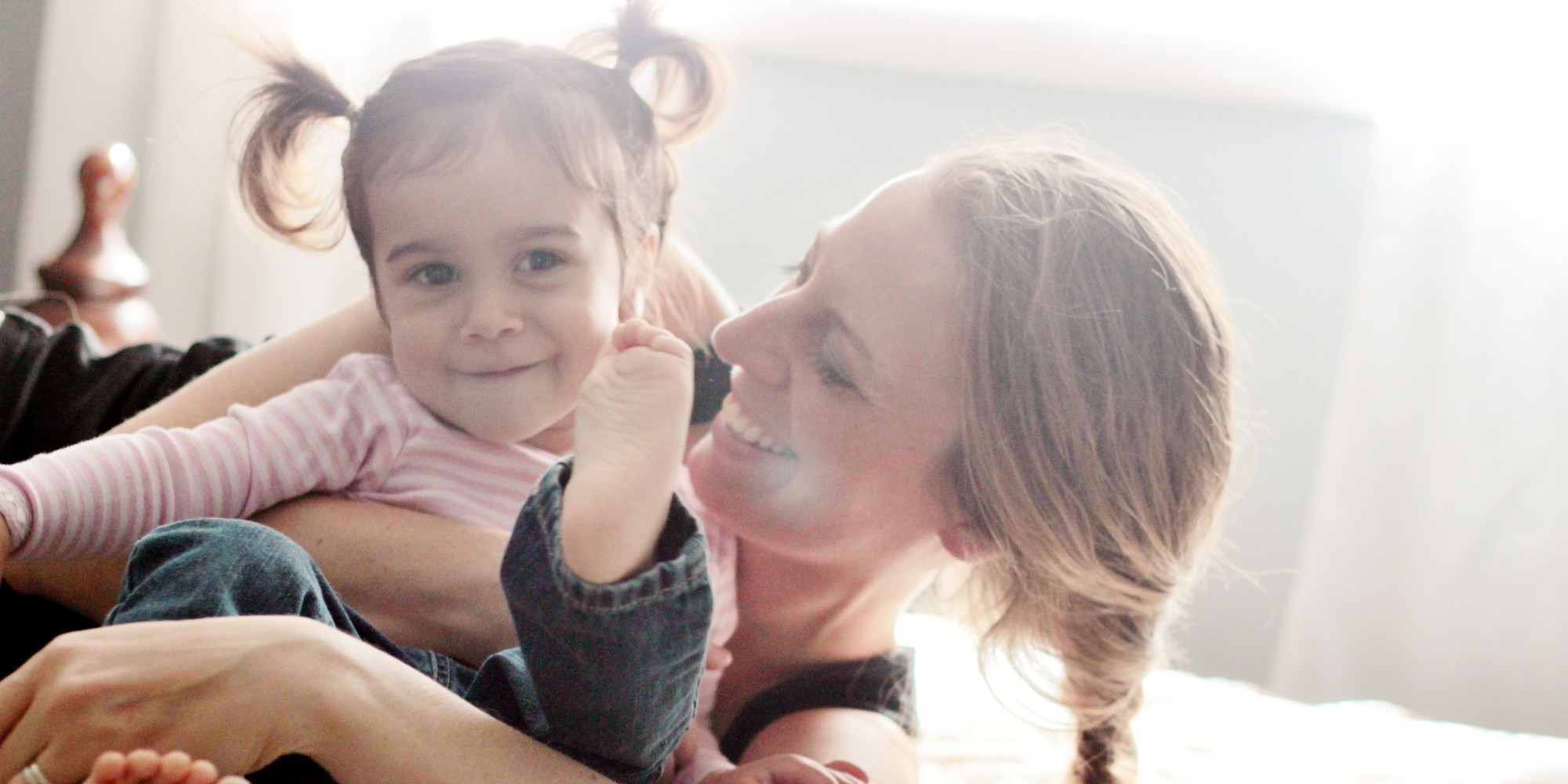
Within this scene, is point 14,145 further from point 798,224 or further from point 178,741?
point 178,741

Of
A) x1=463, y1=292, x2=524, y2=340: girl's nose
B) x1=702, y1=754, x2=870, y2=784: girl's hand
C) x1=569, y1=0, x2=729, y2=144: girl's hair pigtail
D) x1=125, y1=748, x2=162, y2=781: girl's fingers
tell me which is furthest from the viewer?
x1=569, y1=0, x2=729, y2=144: girl's hair pigtail

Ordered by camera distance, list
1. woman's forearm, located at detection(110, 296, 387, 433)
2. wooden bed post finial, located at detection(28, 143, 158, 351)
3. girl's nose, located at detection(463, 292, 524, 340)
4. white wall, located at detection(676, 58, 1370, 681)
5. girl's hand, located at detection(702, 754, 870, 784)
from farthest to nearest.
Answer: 1. white wall, located at detection(676, 58, 1370, 681)
2. wooden bed post finial, located at detection(28, 143, 158, 351)
3. woman's forearm, located at detection(110, 296, 387, 433)
4. girl's nose, located at detection(463, 292, 524, 340)
5. girl's hand, located at detection(702, 754, 870, 784)

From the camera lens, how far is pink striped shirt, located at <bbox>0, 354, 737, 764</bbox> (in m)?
0.73

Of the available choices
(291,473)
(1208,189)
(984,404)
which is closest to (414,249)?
(291,473)

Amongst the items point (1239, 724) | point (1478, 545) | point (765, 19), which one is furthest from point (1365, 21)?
point (1239, 724)

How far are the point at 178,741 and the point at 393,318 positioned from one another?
372 millimetres

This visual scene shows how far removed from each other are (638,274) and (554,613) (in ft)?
1.47

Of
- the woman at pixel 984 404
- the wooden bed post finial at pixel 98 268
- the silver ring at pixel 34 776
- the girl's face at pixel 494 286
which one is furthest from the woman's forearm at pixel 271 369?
the wooden bed post finial at pixel 98 268

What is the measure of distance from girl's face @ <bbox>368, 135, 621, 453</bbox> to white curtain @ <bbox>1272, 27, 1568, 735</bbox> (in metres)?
1.31

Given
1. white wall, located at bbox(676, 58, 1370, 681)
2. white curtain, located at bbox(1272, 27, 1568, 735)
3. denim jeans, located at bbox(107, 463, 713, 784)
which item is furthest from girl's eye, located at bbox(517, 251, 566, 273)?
white curtain, located at bbox(1272, 27, 1568, 735)

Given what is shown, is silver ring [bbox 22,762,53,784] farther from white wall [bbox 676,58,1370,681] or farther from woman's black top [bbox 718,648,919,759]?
white wall [bbox 676,58,1370,681]

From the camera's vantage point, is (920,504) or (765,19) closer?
(920,504)

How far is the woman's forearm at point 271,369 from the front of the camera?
935 mm

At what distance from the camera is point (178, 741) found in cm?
56
